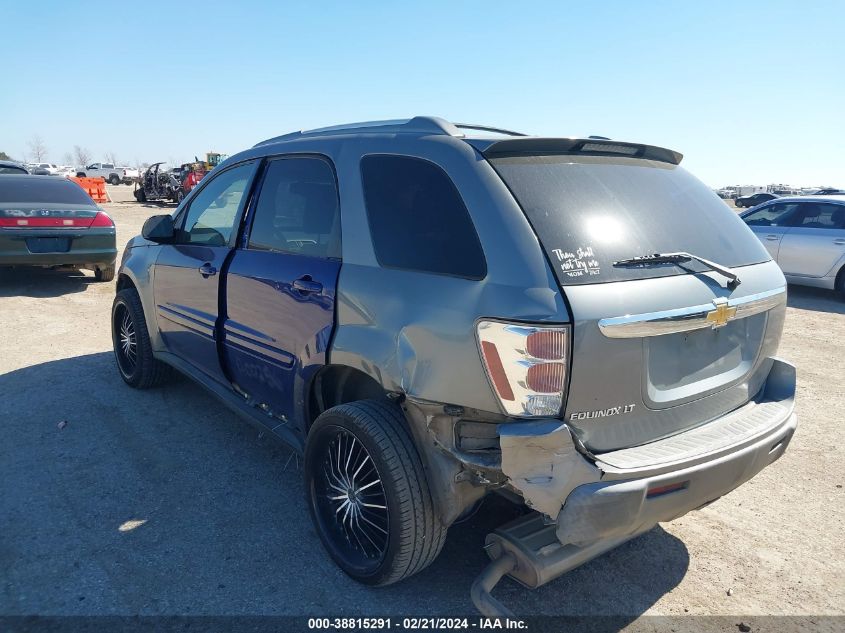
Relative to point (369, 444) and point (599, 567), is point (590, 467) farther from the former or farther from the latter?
point (599, 567)

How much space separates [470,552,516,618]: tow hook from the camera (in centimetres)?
233

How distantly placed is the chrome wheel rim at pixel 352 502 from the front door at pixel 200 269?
1390mm

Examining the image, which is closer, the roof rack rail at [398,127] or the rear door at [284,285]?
the roof rack rail at [398,127]

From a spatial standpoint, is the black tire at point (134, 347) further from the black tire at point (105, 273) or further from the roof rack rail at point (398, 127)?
the black tire at point (105, 273)

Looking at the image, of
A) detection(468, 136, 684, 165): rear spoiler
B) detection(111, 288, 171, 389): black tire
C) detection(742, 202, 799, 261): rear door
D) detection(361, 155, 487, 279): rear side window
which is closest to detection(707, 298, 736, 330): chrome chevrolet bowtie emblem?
detection(468, 136, 684, 165): rear spoiler

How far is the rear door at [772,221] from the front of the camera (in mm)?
10234

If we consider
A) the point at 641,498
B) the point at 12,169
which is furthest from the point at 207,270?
the point at 12,169

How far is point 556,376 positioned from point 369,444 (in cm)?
86

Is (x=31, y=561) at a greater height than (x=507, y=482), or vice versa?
(x=507, y=482)

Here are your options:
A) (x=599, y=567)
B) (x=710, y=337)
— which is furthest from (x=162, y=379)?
(x=710, y=337)

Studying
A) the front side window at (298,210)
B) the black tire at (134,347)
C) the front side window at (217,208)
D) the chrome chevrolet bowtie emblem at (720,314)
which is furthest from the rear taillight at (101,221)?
the chrome chevrolet bowtie emblem at (720,314)

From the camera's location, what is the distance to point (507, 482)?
7.39 ft

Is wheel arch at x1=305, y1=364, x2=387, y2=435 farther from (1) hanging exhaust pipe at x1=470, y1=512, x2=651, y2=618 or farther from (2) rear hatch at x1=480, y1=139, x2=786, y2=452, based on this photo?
(2) rear hatch at x1=480, y1=139, x2=786, y2=452

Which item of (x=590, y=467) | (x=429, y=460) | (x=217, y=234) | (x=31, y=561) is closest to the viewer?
(x=590, y=467)
